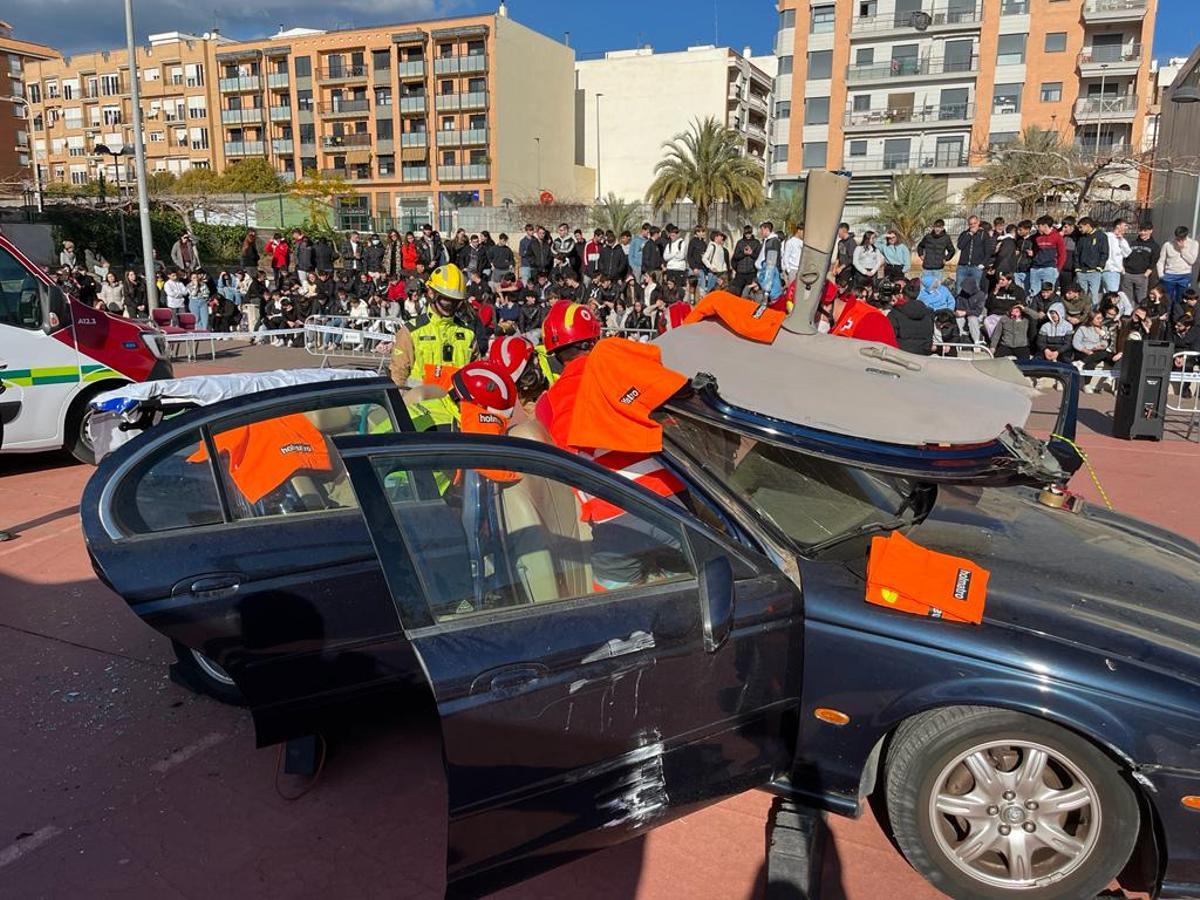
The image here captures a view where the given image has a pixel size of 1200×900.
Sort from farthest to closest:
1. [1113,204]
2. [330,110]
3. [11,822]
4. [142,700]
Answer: [330,110], [1113,204], [142,700], [11,822]

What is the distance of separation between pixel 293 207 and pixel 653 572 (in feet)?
158

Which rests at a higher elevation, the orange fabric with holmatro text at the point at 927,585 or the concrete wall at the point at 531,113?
the concrete wall at the point at 531,113

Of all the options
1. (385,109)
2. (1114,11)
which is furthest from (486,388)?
(385,109)

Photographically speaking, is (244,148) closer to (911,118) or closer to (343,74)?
(343,74)

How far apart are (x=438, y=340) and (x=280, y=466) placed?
9.39 ft

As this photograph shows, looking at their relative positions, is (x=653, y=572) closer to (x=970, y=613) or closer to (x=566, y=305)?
(x=970, y=613)

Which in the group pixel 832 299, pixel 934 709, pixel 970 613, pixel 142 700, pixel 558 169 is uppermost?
pixel 558 169

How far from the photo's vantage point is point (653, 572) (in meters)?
2.73

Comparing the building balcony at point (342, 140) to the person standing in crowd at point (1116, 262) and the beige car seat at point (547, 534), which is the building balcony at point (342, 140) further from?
the beige car seat at point (547, 534)

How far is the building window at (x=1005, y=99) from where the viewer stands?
50.0 meters

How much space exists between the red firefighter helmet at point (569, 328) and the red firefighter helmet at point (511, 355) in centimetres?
19

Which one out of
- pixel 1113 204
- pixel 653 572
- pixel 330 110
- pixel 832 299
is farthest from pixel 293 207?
pixel 653 572

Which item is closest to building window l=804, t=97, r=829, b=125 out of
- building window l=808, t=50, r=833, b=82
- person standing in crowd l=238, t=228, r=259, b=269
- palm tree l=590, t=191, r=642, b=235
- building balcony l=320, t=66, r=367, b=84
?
building window l=808, t=50, r=833, b=82

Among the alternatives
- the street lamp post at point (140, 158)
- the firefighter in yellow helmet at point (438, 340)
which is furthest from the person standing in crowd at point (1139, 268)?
the street lamp post at point (140, 158)
